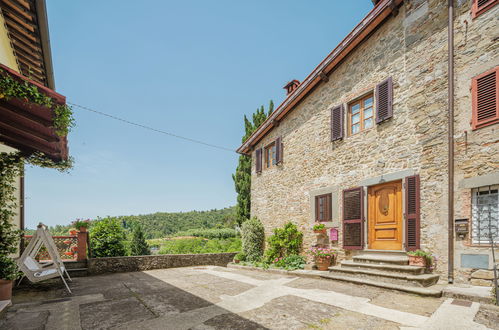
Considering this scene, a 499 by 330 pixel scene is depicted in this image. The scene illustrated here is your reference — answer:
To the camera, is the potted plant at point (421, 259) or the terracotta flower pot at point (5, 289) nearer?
the terracotta flower pot at point (5, 289)

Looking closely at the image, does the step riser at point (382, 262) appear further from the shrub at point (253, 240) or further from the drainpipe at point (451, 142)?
the shrub at point (253, 240)

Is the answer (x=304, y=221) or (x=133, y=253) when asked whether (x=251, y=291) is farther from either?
(x=133, y=253)

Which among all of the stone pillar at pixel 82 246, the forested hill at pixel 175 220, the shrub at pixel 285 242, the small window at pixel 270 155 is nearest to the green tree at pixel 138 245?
the stone pillar at pixel 82 246

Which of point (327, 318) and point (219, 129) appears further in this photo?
point (219, 129)

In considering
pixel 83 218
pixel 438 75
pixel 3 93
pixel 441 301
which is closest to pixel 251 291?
pixel 441 301

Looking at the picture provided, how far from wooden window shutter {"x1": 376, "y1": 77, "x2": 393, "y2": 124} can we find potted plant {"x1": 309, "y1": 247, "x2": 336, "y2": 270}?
145 inches

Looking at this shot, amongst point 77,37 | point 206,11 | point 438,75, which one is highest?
point 206,11

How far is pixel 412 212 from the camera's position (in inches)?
223

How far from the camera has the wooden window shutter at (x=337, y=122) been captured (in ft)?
25.2

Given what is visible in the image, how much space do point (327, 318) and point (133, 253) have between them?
1005cm

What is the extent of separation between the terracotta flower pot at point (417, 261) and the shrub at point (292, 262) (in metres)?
3.00

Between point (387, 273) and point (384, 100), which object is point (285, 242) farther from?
point (384, 100)

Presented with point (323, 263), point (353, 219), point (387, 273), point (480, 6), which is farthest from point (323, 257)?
point (480, 6)

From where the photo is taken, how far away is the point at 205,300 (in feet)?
14.6
